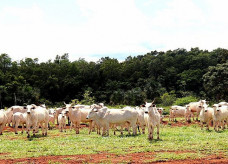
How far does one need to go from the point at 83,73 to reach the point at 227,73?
47.9 metres

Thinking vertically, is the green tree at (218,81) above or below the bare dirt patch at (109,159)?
above

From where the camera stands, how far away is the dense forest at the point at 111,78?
68750mm

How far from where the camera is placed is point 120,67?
90750mm

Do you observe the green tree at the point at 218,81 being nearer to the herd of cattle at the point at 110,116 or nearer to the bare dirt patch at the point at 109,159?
the herd of cattle at the point at 110,116

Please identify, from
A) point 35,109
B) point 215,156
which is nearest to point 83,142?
point 35,109

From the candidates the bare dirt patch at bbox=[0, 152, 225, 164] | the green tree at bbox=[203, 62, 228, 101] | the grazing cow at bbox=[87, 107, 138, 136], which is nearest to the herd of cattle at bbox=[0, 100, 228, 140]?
the grazing cow at bbox=[87, 107, 138, 136]

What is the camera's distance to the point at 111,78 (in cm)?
8619

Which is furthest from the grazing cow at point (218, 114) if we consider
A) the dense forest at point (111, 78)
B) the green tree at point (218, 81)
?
the dense forest at point (111, 78)

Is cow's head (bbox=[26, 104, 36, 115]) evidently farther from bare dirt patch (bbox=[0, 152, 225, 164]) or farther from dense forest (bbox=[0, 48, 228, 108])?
dense forest (bbox=[0, 48, 228, 108])

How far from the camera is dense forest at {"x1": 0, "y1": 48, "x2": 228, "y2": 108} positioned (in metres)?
68.8

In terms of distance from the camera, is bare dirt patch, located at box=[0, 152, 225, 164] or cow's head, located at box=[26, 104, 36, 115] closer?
bare dirt patch, located at box=[0, 152, 225, 164]

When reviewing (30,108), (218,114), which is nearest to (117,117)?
(30,108)

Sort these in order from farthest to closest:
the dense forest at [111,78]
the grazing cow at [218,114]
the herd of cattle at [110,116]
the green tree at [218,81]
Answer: the dense forest at [111,78], the green tree at [218,81], the grazing cow at [218,114], the herd of cattle at [110,116]

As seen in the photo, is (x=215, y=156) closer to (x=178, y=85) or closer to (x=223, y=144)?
(x=223, y=144)
